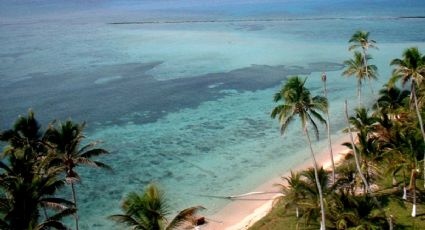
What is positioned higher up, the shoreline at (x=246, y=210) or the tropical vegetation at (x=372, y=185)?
the tropical vegetation at (x=372, y=185)

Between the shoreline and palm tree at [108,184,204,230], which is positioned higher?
palm tree at [108,184,204,230]

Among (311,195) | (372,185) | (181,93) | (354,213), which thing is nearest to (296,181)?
(311,195)

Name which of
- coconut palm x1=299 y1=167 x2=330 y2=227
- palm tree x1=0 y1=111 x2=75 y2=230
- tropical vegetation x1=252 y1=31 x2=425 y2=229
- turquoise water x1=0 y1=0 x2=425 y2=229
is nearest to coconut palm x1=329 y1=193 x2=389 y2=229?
tropical vegetation x1=252 y1=31 x2=425 y2=229

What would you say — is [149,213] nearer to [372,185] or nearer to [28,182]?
[28,182]

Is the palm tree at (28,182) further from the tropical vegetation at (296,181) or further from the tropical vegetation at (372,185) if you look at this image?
the tropical vegetation at (372,185)

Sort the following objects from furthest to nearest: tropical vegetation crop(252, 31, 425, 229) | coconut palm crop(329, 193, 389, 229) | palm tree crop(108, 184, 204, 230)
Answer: tropical vegetation crop(252, 31, 425, 229) → coconut palm crop(329, 193, 389, 229) → palm tree crop(108, 184, 204, 230)

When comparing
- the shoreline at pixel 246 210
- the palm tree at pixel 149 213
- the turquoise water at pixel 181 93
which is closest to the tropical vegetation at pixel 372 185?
the shoreline at pixel 246 210

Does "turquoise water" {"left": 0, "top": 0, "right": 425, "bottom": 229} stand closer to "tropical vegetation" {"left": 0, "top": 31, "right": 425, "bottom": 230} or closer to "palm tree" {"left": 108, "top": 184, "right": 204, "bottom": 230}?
"tropical vegetation" {"left": 0, "top": 31, "right": 425, "bottom": 230}

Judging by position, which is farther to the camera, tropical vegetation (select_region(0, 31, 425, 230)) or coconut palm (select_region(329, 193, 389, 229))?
coconut palm (select_region(329, 193, 389, 229))
